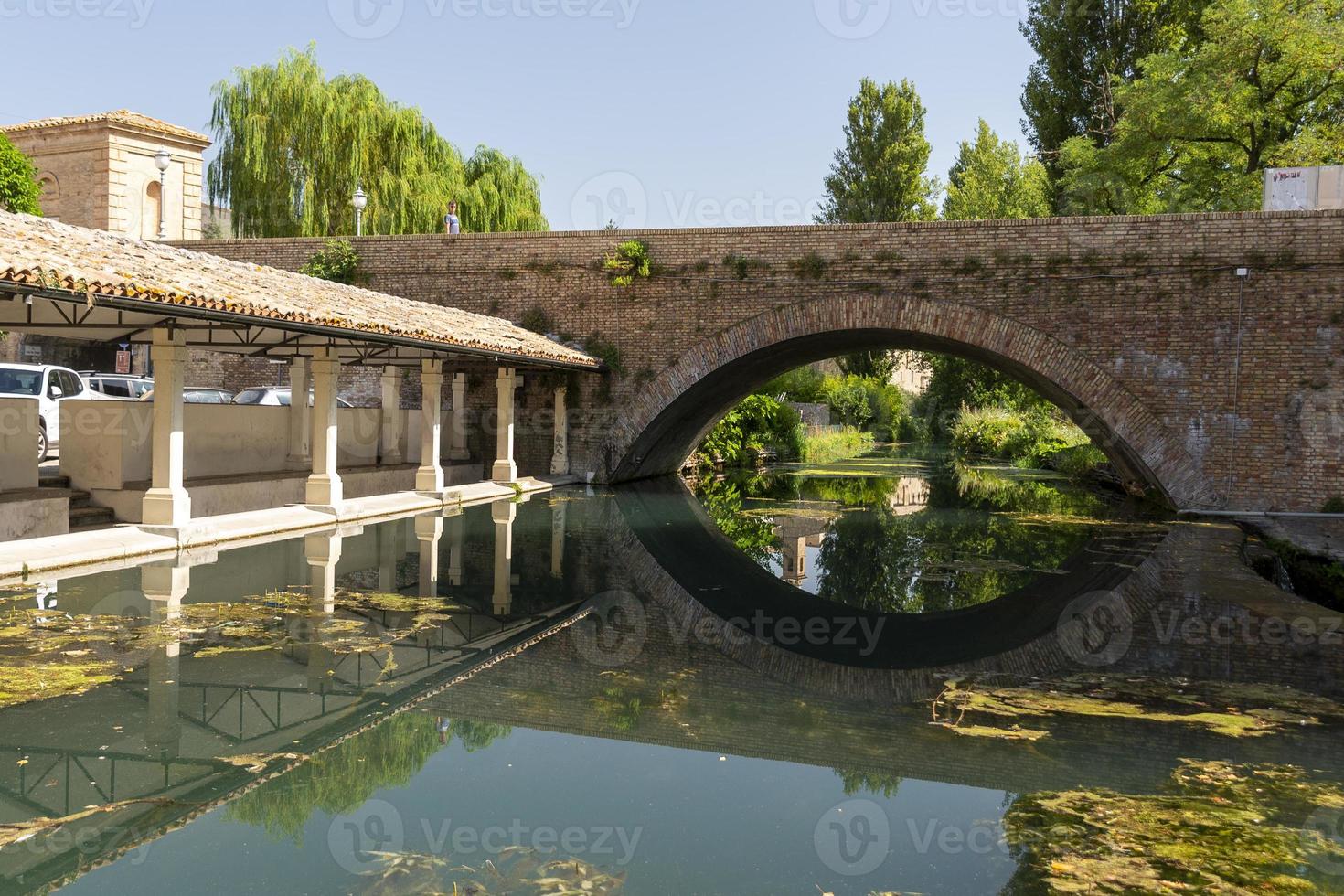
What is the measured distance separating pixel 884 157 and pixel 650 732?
35403 mm

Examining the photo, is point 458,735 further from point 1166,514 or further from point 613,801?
point 1166,514

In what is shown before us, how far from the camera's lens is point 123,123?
29.2m

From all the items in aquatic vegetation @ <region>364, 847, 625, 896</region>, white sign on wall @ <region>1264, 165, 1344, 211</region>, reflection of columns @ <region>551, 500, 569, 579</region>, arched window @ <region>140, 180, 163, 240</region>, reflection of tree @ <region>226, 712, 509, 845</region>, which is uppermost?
arched window @ <region>140, 180, 163, 240</region>

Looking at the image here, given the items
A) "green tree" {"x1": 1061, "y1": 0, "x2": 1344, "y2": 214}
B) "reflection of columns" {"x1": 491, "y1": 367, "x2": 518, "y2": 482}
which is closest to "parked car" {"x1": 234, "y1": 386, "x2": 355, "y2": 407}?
"reflection of columns" {"x1": 491, "y1": 367, "x2": 518, "y2": 482}

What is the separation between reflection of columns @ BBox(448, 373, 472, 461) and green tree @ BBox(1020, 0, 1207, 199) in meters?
17.4

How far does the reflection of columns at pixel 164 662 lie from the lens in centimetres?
473

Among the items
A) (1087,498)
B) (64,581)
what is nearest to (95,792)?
(64,581)

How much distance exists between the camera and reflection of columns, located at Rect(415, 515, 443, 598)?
8695 millimetres

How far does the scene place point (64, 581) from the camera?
8312mm

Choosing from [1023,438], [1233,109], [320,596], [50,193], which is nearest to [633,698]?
[320,596]

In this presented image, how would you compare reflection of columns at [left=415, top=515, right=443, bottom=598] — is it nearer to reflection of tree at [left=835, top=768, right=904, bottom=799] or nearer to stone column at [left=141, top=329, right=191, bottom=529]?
stone column at [left=141, top=329, right=191, bottom=529]

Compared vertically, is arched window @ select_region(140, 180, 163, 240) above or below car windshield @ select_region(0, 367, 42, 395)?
above

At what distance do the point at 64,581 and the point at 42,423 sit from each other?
10.3 meters

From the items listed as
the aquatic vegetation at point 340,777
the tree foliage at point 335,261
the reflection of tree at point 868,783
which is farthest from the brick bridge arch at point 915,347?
the aquatic vegetation at point 340,777
